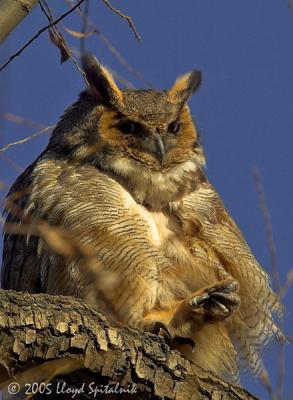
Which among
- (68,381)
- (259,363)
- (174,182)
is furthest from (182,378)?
(174,182)

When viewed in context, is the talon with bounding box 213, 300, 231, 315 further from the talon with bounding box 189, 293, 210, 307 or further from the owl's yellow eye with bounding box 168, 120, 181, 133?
the owl's yellow eye with bounding box 168, 120, 181, 133

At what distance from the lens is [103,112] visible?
149 inches

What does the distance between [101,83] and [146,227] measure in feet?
2.84

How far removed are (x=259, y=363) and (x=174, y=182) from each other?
0.87 metres

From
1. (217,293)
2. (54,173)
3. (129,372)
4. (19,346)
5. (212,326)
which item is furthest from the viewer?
(54,173)

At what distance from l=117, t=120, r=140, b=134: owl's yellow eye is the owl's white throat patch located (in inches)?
5.8

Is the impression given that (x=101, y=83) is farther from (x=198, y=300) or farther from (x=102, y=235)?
(x=198, y=300)

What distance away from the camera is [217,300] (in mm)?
3129

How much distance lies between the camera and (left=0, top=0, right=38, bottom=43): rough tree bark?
80.0 inches

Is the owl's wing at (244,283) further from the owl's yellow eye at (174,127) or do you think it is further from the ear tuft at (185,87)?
the ear tuft at (185,87)

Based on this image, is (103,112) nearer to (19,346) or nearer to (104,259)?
(104,259)

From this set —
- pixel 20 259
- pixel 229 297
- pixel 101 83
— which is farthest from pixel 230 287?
pixel 101 83

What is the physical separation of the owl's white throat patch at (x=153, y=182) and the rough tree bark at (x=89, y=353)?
1077mm

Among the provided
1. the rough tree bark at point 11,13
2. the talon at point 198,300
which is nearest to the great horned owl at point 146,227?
the talon at point 198,300
